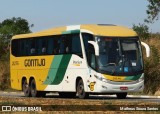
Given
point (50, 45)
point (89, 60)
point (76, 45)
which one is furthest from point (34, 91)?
point (89, 60)

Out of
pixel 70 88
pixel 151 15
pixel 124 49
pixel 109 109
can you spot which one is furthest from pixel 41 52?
pixel 151 15

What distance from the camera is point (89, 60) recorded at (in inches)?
1221

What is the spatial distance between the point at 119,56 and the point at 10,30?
5837cm

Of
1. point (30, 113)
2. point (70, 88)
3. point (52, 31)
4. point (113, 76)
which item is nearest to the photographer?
→ point (30, 113)

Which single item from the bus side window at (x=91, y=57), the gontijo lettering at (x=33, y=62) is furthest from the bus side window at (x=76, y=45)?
the gontijo lettering at (x=33, y=62)

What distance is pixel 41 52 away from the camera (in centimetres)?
3544

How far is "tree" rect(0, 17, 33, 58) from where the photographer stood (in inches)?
2998

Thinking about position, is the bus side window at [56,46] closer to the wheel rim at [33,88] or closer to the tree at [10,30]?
the wheel rim at [33,88]

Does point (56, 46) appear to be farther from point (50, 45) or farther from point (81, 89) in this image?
Answer: point (81, 89)

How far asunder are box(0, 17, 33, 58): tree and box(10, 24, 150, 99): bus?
109 feet

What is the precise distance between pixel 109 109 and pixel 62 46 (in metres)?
12.5

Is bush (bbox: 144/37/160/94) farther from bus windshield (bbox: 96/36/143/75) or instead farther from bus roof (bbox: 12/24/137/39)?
bus windshield (bbox: 96/36/143/75)

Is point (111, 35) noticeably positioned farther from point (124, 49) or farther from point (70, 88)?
point (70, 88)

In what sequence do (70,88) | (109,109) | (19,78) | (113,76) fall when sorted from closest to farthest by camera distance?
(109,109) → (113,76) → (70,88) → (19,78)
